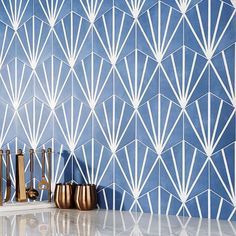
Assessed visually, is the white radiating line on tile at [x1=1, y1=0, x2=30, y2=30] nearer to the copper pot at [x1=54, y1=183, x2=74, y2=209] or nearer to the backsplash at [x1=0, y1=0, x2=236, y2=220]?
the backsplash at [x1=0, y1=0, x2=236, y2=220]

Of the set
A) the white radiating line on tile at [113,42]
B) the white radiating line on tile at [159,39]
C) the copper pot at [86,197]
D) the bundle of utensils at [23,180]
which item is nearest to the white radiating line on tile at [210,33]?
the white radiating line on tile at [159,39]

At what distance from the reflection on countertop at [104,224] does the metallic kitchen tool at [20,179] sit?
193 millimetres

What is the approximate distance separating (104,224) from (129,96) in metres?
0.58

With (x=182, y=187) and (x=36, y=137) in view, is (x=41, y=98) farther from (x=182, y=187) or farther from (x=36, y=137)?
(x=182, y=187)

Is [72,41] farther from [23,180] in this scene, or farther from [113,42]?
[23,180]

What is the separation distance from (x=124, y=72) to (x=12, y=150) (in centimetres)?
78

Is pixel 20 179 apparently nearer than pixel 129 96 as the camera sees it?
No

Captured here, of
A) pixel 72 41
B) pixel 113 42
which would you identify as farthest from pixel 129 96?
pixel 72 41

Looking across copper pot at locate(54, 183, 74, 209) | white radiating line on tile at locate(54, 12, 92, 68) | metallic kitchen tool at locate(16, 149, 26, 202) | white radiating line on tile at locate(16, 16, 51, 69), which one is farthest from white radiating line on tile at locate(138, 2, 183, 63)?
metallic kitchen tool at locate(16, 149, 26, 202)

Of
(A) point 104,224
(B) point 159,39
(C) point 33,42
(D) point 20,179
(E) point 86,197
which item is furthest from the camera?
(C) point 33,42

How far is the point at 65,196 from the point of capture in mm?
2348

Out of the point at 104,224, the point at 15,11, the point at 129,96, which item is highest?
the point at 15,11

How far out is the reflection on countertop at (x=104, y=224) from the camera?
5.90 ft

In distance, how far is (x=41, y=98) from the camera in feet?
8.41
